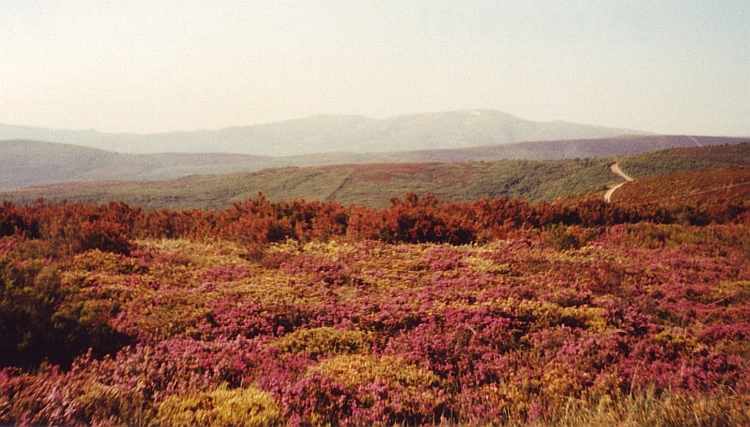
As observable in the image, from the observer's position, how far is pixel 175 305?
228 inches

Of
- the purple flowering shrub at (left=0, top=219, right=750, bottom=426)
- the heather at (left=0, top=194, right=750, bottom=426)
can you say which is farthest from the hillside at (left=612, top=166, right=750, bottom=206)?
the purple flowering shrub at (left=0, top=219, right=750, bottom=426)

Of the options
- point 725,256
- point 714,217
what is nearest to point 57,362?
point 725,256

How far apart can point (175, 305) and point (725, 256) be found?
9.63 metres

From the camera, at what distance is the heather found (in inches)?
143

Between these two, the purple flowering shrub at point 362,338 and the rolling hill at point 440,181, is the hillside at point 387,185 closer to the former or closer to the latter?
the rolling hill at point 440,181

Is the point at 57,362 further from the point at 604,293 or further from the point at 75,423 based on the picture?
the point at 604,293

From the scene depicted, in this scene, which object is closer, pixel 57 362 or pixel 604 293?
pixel 57 362

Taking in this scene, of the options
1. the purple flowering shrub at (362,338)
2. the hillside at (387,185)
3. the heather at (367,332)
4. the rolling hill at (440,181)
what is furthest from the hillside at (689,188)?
the hillside at (387,185)

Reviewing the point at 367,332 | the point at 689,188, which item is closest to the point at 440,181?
the point at 689,188

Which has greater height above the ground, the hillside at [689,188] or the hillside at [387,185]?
the hillside at [689,188]

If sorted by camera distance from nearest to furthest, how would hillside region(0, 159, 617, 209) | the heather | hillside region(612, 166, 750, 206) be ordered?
the heather < hillside region(612, 166, 750, 206) < hillside region(0, 159, 617, 209)

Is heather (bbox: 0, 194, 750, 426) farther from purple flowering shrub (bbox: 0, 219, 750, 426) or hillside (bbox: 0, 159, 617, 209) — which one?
hillside (bbox: 0, 159, 617, 209)

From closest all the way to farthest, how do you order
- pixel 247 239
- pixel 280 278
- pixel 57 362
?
1. pixel 57 362
2. pixel 280 278
3. pixel 247 239

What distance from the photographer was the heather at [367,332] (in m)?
3.62
